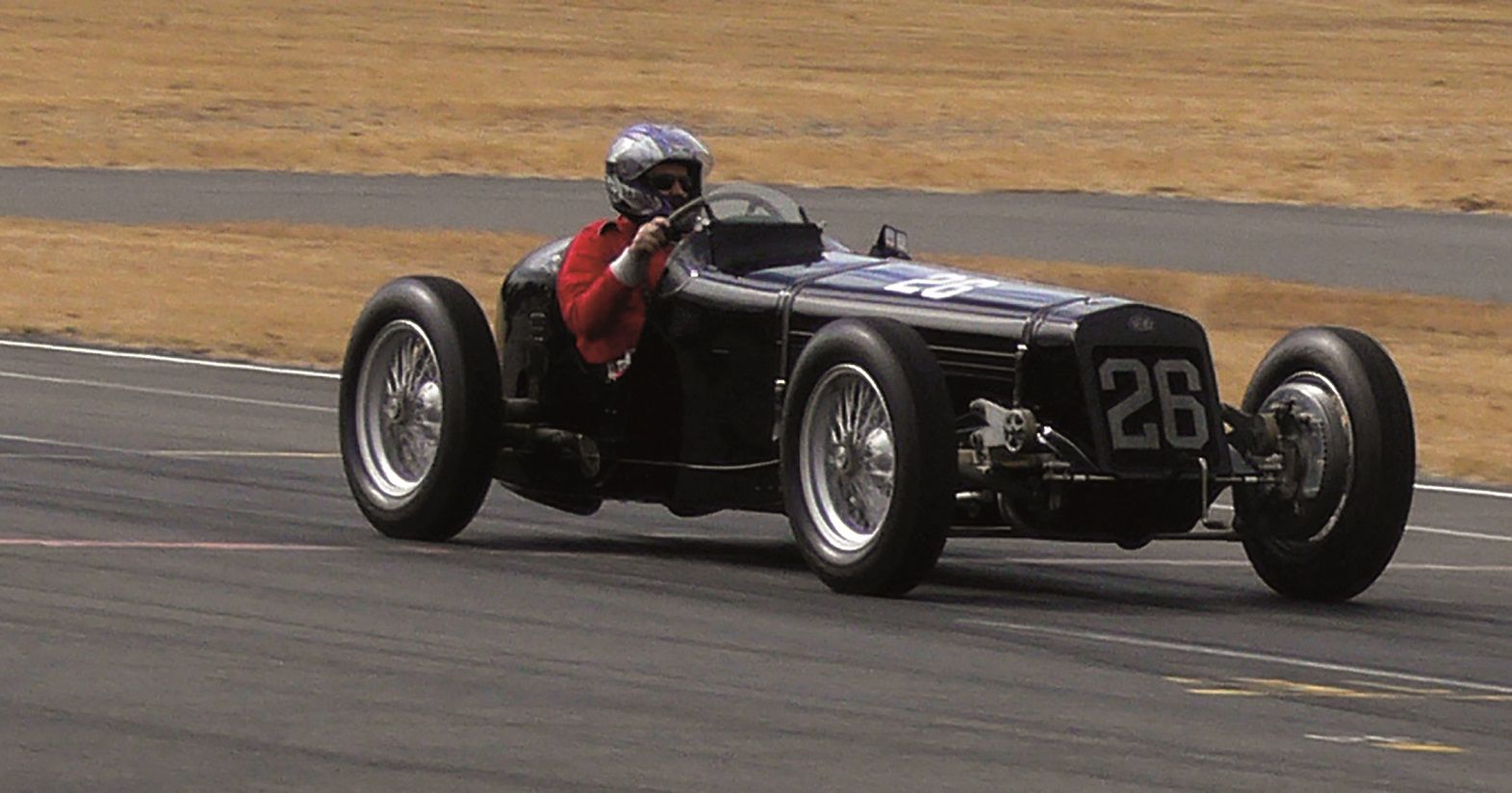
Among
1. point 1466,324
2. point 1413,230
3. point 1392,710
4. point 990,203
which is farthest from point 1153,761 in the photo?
point 990,203

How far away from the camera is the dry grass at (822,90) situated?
114ft

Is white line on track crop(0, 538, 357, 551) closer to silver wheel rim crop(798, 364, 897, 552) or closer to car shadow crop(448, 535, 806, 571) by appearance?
car shadow crop(448, 535, 806, 571)

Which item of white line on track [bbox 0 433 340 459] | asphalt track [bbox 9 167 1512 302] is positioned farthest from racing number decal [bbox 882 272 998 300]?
asphalt track [bbox 9 167 1512 302]

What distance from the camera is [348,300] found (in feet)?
77.3

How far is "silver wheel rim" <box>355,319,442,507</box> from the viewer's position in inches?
458

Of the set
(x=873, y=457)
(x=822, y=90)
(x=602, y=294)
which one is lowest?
(x=873, y=457)

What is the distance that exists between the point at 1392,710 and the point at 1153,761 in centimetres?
113

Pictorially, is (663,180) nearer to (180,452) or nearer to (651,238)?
(651,238)

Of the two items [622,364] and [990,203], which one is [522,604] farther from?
[990,203]

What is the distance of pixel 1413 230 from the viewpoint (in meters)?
28.0

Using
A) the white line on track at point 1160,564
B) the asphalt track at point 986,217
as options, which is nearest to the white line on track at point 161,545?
the white line on track at point 1160,564

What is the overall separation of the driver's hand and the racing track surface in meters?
1.04

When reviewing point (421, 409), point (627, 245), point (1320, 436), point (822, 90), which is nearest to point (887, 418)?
point (1320, 436)

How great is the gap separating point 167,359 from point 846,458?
9904 mm
